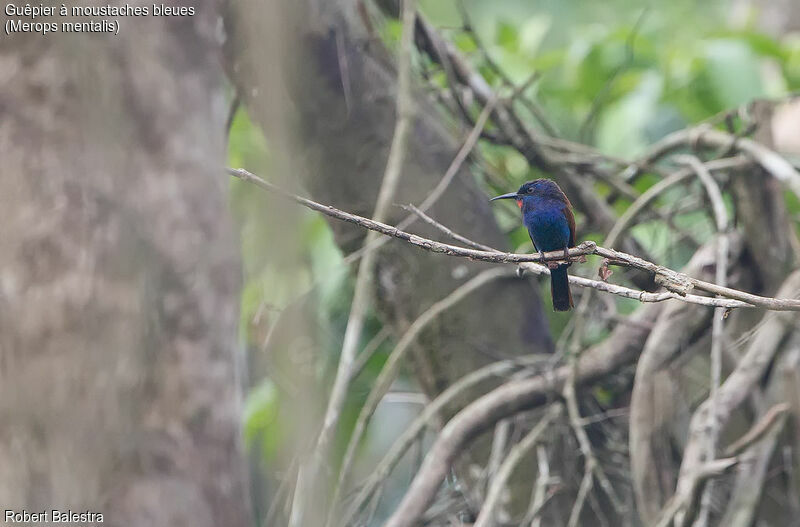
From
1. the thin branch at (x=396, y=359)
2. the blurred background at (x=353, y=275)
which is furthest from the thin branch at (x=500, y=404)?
the thin branch at (x=396, y=359)

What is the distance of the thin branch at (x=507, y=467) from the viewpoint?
110 inches

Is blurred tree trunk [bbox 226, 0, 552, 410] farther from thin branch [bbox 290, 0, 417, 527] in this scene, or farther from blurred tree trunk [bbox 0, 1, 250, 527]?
blurred tree trunk [bbox 0, 1, 250, 527]

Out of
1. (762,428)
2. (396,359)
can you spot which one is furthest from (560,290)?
(762,428)

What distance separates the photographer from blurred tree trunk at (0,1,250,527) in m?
1.96

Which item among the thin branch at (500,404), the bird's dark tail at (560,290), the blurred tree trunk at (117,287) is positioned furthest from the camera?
the thin branch at (500,404)

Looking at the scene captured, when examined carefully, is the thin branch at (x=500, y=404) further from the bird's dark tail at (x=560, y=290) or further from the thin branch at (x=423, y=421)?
the bird's dark tail at (x=560, y=290)

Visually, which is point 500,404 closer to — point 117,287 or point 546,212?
point 546,212

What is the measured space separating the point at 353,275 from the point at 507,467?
3.56 feet

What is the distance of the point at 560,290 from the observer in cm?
253

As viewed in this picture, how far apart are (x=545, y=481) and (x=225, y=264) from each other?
4.49 ft

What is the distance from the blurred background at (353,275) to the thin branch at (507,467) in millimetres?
44

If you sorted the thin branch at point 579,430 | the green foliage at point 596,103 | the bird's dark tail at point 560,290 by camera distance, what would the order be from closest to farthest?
1. the bird's dark tail at point 560,290
2. the thin branch at point 579,430
3. the green foliage at point 596,103

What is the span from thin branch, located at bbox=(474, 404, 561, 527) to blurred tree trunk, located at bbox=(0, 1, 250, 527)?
34.9 inches

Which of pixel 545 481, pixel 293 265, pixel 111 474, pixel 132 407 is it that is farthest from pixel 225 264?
pixel 545 481
